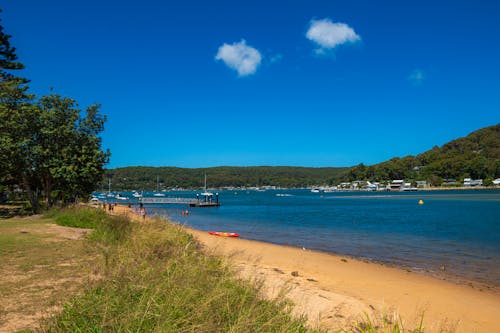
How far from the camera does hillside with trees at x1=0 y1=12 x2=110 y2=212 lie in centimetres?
2230

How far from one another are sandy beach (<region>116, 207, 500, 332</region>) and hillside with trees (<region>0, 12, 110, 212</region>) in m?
15.8

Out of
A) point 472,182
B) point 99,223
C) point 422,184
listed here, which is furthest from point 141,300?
point 422,184

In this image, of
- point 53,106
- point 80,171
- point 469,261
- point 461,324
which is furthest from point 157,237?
point 53,106

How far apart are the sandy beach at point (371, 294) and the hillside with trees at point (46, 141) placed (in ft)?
52.0

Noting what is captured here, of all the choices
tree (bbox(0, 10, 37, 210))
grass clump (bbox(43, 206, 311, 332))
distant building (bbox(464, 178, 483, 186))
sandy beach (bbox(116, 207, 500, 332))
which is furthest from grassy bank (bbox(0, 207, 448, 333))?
distant building (bbox(464, 178, 483, 186))

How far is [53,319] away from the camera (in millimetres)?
4066

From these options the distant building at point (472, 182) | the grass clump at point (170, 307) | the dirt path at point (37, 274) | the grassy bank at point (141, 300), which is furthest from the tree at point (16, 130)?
the distant building at point (472, 182)

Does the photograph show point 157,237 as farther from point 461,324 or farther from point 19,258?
point 461,324

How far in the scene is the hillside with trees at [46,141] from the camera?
73.2 ft

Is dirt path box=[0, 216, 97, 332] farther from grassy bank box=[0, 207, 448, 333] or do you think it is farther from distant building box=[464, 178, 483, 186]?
distant building box=[464, 178, 483, 186]

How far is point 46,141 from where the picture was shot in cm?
2403

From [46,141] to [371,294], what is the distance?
72.9 feet

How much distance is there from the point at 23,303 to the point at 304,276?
856cm

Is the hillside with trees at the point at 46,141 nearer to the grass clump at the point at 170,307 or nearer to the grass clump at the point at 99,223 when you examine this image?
the grass clump at the point at 99,223
